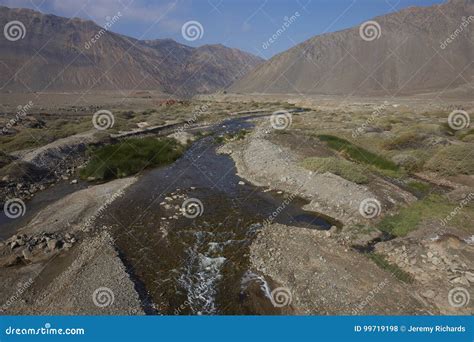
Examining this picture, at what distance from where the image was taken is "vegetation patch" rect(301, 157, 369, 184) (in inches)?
764

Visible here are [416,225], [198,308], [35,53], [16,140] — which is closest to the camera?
[198,308]

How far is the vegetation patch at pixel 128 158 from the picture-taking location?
24.0 metres

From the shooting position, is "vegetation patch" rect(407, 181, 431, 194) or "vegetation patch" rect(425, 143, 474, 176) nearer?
"vegetation patch" rect(407, 181, 431, 194)

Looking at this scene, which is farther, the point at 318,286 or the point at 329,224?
the point at 329,224

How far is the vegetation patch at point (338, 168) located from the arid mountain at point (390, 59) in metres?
99.5

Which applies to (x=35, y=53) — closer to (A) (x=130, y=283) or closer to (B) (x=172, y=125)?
(B) (x=172, y=125)

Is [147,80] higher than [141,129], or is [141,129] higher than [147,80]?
[147,80]

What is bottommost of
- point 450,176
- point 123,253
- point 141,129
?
point 123,253

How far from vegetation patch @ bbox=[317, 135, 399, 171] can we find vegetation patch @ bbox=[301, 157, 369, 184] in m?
5.21

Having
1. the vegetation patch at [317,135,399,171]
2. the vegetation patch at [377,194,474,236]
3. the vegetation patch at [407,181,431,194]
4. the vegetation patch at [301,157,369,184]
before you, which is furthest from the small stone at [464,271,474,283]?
the vegetation patch at [317,135,399,171]

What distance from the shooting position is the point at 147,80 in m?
196

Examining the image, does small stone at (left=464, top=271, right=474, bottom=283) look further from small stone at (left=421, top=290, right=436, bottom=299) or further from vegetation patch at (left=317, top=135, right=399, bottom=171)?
vegetation patch at (left=317, top=135, right=399, bottom=171)

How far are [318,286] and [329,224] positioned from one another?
5400mm

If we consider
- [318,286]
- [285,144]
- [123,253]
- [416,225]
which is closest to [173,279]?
[123,253]
